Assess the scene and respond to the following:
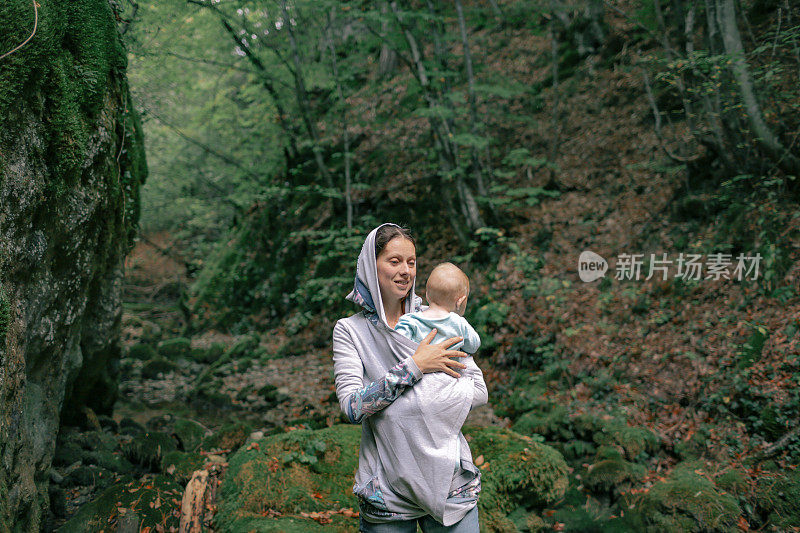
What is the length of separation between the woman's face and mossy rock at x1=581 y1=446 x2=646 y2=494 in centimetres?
355

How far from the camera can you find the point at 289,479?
3555mm

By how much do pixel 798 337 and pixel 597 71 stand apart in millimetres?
8741

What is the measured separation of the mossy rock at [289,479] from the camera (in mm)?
3264

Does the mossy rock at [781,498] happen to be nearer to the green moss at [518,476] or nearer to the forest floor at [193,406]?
the green moss at [518,476]

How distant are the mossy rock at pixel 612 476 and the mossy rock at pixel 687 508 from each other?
322mm

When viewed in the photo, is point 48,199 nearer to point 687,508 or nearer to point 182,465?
point 182,465

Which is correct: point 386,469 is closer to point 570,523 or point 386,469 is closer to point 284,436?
point 284,436

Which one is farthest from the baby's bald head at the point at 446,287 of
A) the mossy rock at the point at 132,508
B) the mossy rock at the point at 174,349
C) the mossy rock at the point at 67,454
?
the mossy rock at the point at 174,349

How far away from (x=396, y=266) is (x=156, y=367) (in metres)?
9.57

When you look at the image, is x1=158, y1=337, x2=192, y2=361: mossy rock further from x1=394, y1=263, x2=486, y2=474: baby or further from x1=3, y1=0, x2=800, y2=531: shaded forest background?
x1=394, y1=263, x2=486, y2=474: baby

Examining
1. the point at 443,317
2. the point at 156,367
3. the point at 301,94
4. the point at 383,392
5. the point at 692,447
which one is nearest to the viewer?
the point at 383,392

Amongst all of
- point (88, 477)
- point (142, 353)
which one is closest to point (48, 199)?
point (88, 477)

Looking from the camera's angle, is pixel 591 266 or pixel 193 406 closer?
pixel 591 266

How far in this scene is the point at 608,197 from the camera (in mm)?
8938
